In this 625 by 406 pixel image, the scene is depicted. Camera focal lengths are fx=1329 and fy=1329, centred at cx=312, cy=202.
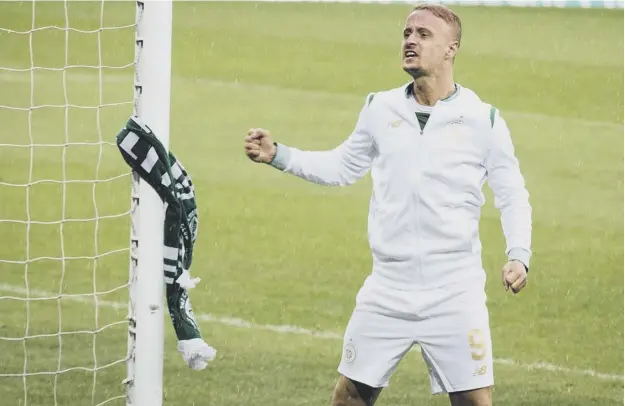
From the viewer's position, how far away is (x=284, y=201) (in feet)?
32.2

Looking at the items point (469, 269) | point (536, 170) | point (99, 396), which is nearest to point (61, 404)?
point (99, 396)

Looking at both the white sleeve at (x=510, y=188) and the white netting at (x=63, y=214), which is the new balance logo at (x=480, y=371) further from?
the white netting at (x=63, y=214)

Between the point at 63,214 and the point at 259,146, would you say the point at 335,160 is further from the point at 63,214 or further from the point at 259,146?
the point at 63,214

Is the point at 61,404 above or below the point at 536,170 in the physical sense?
below

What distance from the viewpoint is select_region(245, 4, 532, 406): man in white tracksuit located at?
389 centimetres

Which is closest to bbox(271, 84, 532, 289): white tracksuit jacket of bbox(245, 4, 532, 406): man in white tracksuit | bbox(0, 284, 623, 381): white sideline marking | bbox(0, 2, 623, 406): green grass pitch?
bbox(245, 4, 532, 406): man in white tracksuit

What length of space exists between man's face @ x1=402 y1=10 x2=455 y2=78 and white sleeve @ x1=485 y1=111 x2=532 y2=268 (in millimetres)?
246

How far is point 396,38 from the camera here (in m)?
14.2

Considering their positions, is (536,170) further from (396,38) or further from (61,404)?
(61,404)

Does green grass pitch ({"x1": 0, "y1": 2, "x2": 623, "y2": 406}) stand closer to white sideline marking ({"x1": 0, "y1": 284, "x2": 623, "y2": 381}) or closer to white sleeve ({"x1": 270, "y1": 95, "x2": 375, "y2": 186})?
white sideline marking ({"x1": 0, "y1": 284, "x2": 623, "y2": 381})

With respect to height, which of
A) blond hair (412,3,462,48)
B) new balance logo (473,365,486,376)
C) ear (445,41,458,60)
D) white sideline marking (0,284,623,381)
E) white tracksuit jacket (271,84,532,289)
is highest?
blond hair (412,3,462,48)

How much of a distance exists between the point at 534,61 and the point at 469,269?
981cm

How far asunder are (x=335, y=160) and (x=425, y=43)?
0.48 meters

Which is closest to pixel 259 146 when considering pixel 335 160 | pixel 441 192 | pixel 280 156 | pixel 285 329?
pixel 280 156
